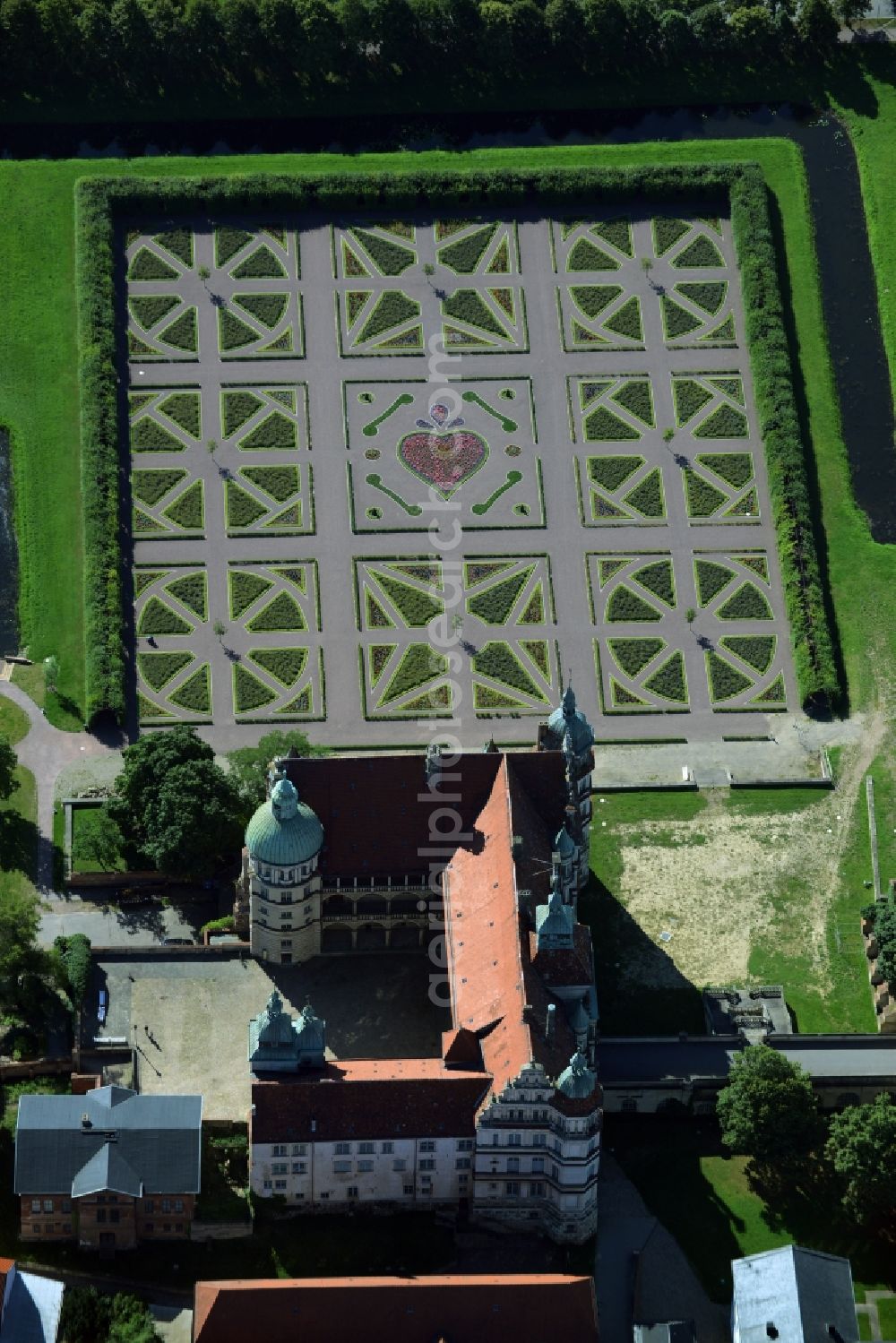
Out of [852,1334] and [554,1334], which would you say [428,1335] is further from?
[852,1334]

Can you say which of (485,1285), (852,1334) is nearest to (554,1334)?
(485,1285)

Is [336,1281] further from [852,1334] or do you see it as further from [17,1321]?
[852,1334]

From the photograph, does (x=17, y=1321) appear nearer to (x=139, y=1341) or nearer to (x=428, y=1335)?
(x=139, y=1341)

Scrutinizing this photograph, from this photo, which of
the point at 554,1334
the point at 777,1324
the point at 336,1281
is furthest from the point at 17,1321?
the point at 777,1324

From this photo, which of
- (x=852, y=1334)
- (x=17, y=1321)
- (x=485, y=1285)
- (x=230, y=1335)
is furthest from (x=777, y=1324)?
(x=17, y=1321)

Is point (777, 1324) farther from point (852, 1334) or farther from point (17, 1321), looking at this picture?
point (17, 1321)
